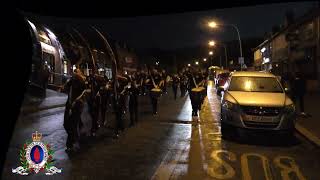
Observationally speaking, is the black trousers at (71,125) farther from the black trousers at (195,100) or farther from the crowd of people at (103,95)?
the black trousers at (195,100)

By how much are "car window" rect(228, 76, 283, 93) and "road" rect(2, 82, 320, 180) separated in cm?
127

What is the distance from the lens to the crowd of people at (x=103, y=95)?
9781mm

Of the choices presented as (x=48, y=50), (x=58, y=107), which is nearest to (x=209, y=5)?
(x=48, y=50)

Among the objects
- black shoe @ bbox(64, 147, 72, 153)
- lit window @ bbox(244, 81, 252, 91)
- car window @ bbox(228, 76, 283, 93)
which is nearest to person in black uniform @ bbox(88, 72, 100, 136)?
black shoe @ bbox(64, 147, 72, 153)

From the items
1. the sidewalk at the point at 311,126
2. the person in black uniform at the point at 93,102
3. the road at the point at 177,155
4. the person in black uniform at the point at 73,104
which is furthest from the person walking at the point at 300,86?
the person in black uniform at the point at 73,104

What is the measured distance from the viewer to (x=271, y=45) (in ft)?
170

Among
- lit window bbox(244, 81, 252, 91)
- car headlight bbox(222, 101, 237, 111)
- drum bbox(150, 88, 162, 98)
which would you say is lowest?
car headlight bbox(222, 101, 237, 111)

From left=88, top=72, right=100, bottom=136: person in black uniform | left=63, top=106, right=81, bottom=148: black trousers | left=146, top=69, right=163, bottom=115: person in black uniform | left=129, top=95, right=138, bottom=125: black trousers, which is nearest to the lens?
left=63, top=106, right=81, bottom=148: black trousers

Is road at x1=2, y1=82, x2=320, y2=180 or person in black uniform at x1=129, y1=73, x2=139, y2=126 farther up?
person in black uniform at x1=129, y1=73, x2=139, y2=126

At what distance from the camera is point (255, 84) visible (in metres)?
13.0

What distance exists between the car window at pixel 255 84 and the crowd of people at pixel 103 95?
319cm

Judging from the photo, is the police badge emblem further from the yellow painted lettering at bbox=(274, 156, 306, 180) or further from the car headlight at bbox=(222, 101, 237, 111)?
the car headlight at bbox=(222, 101, 237, 111)

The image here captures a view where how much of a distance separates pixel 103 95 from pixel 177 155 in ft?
15.5

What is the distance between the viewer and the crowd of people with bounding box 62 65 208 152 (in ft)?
32.1
